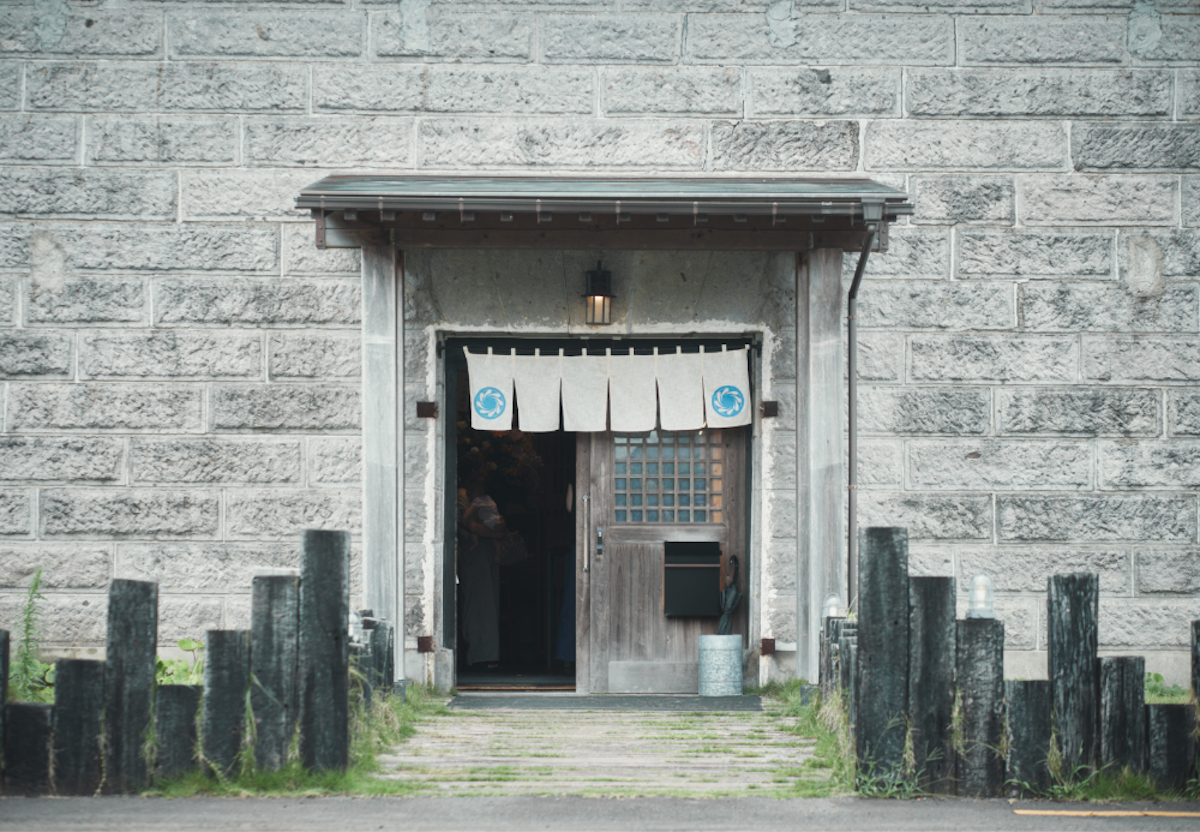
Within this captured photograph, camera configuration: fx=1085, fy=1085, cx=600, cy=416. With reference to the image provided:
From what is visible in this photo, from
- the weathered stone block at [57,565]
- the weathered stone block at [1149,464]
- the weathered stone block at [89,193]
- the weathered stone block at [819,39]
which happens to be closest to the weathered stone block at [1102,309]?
the weathered stone block at [1149,464]

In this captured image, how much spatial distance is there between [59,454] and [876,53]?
6966 mm

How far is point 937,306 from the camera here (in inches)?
328

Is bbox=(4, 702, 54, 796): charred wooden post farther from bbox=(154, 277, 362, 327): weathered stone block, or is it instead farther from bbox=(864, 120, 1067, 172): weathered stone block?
bbox=(864, 120, 1067, 172): weathered stone block

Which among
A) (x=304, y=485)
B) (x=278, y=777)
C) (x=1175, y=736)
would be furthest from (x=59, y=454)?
(x=1175, y=736)

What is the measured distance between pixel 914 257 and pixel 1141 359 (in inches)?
74.5

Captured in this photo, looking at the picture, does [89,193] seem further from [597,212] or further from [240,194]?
[597,212]

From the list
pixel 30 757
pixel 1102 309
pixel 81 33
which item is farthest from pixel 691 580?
pixel 81 33

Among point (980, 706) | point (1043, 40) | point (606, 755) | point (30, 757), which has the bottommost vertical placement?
point (606, 755)

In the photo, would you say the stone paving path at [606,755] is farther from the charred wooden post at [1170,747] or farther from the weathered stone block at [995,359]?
the weathered stone block at [995,359]

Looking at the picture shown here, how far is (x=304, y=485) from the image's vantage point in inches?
325

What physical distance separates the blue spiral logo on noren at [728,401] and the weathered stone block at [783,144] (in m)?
1.72

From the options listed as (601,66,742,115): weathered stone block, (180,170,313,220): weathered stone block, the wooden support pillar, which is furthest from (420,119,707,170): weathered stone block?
the wooden support pillar

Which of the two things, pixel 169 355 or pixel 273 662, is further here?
pixel 169 355

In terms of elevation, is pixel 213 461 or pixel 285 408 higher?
pixel 285 408
